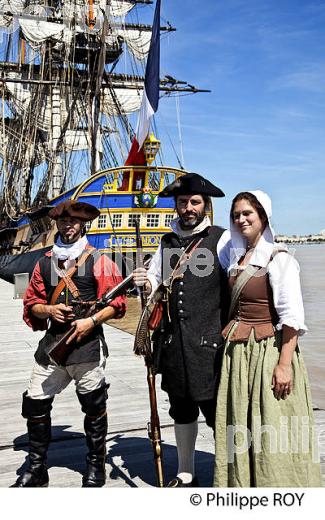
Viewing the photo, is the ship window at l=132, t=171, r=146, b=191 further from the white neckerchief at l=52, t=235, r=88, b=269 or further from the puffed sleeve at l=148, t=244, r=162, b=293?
the puffed sleeve at l=148, t=244, r=162, b=293

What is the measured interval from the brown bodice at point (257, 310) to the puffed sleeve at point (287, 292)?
0.05 meters

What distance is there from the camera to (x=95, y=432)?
317 cm

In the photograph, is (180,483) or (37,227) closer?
(180,483)

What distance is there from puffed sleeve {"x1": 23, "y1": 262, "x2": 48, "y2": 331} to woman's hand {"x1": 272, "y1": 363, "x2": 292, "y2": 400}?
1443 millimetres

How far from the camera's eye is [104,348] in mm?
3141

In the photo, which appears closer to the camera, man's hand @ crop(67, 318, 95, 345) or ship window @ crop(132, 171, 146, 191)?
man's hand @ crop(67, 318, 95, 345)

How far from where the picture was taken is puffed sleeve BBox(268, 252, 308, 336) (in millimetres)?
2461

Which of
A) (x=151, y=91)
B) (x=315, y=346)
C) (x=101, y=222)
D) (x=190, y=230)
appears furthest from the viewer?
(x=101, y=222)

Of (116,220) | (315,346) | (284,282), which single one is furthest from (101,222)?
(284,282)

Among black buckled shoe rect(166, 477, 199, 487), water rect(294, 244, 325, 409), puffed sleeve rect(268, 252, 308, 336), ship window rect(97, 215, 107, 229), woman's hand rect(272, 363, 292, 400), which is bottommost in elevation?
water rect(294, 244, 325, 409)

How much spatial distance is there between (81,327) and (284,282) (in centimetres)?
118

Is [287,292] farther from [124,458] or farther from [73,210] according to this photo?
[124,458]

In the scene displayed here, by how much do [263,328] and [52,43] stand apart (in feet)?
118

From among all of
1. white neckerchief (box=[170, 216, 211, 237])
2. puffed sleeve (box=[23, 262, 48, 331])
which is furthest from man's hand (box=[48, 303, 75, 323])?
white neckerchief (box=[170, 216, 211, 237])
